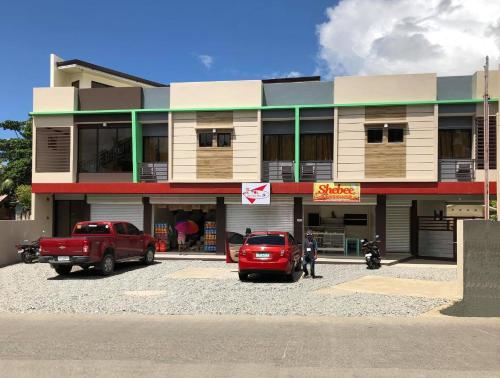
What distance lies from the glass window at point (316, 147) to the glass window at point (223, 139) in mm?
3409

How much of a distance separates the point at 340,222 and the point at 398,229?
2.73m

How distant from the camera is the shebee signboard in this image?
20.9 meters

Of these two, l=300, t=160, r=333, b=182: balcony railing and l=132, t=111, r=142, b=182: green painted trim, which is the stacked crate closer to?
l=132, t=111, r=142, b=182: green painted trim

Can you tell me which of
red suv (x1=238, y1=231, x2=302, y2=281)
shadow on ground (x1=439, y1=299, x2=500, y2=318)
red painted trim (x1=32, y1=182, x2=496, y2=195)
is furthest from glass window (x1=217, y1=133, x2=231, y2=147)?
shadow on ground (x1=439, y1=299, x2=500, y2=318)

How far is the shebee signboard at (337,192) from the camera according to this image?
20.9m

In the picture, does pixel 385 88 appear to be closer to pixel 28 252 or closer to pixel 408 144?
pixel 408 144

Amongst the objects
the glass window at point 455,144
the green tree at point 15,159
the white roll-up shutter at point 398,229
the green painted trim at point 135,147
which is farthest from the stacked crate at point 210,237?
the green tree at point 15,159

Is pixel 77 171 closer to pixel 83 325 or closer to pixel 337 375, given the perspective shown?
pixel 83 325

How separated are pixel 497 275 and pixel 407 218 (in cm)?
1250

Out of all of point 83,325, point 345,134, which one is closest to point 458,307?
point 83,325

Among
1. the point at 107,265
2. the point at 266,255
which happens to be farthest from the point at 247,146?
the point at 107,265

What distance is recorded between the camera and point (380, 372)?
6.29 m

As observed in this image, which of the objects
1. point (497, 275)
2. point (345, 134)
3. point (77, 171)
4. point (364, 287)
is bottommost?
point (364, 287)

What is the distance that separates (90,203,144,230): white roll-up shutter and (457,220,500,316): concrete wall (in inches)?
653
